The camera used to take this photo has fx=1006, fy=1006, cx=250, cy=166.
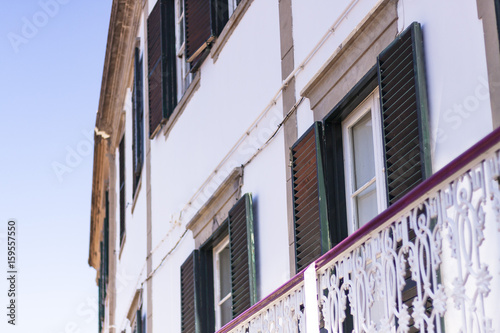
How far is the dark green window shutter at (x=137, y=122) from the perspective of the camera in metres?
15.2

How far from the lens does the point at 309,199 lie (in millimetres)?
7594

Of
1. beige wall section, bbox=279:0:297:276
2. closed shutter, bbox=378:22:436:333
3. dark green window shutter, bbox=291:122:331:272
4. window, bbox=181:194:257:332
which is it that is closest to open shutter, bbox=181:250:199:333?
window, bbox=181:194:257:332

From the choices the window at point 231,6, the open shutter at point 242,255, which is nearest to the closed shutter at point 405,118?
the open shutter at point 242,255

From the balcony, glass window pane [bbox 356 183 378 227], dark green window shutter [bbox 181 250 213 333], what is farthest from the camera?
dark green window shutter [bbox 181 250 213 333]

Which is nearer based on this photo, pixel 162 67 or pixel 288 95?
pixel 288 95

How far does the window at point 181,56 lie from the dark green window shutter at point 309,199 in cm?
480

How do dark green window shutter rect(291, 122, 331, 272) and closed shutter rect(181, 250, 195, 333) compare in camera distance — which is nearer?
dark green window shutter rect(291, 122, 331, 272)

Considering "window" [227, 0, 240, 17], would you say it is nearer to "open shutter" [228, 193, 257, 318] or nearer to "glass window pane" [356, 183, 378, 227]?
"open shutter" [228, 193, 257, 318]

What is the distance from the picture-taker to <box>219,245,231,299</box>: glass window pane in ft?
34.2

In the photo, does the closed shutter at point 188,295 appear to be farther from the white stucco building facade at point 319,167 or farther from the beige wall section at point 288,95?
the beige wall section at point 288,95

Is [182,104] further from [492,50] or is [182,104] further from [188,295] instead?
[492,50]

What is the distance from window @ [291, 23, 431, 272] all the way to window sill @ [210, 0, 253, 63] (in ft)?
7.51

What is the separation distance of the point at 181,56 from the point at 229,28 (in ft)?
8.48

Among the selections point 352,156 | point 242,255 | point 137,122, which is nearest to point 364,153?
point 352,156
